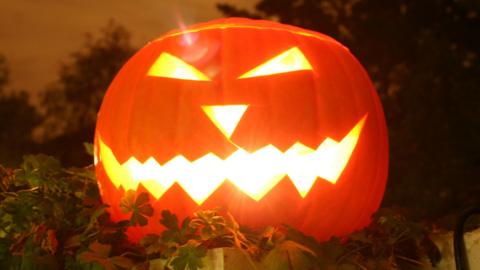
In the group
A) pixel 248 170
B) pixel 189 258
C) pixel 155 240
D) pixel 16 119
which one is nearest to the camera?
pixel 189 258

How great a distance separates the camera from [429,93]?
16.7ft

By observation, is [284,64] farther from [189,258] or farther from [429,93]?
[429,93]

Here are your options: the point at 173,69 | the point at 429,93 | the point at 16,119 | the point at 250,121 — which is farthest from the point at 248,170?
the point at 16,119

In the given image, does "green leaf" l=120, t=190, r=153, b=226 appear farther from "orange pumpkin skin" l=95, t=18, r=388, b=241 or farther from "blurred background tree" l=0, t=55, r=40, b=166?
"blurred background tree" l=0, t=55, r=40, b=166

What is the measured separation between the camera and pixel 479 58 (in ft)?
17.0

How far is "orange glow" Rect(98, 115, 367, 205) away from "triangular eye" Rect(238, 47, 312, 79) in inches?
11.1

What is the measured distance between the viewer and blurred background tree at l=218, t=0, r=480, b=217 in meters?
4.87

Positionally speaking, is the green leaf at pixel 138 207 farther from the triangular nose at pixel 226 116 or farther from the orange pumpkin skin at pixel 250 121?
the triangular nose at pixel 226 116

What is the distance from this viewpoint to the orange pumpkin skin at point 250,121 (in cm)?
199

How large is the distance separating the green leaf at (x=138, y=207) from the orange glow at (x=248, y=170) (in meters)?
0.09

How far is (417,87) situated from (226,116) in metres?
3.54

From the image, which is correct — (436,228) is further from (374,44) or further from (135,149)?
(374,44)

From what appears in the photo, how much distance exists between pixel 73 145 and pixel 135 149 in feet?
9.36

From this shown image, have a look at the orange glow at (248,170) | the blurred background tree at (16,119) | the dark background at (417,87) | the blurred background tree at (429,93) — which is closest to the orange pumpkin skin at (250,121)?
the orange glow at (248,170)
